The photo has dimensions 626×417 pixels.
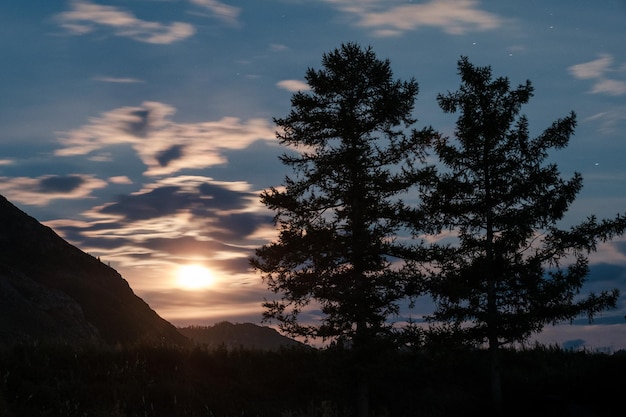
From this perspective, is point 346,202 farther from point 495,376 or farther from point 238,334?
point 238,334

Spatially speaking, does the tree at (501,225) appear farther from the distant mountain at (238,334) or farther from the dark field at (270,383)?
the distant mountain at (238,334)

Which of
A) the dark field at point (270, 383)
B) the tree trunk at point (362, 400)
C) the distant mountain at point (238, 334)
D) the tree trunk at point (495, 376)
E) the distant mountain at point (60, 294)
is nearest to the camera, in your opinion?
the dark field at point (270, 383)

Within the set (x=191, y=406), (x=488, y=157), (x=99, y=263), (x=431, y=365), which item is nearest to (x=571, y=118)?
(x=488, y=157)

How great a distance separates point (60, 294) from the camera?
44.4 meters

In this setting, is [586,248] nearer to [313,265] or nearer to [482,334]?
[482,334]

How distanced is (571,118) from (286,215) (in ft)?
36.3

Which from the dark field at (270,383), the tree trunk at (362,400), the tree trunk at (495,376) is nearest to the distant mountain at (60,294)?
the dark field at (270,383)

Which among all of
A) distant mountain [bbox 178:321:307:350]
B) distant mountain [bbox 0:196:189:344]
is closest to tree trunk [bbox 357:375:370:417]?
distant mountain [bbox 0:196:189:344]

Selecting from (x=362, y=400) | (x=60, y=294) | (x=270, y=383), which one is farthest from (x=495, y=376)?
(x=60, y=294)

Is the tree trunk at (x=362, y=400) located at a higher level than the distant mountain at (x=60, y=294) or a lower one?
lower

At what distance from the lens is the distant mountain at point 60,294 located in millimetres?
38938

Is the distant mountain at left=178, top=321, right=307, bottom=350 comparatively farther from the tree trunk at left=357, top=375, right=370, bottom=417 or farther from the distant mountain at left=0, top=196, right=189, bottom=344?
the tree trunk at left=357, top=375, right=370, bottom=417

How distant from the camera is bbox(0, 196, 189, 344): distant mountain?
38938 mm

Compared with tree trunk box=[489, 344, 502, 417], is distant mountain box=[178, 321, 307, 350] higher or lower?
higher
